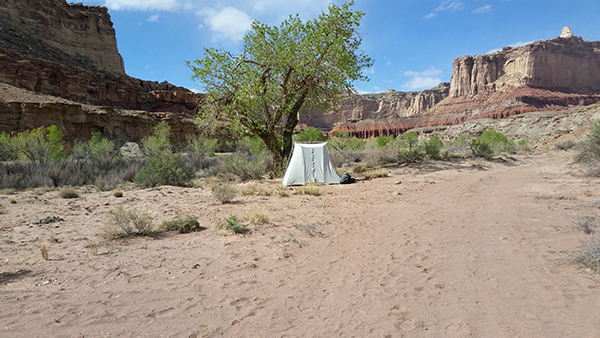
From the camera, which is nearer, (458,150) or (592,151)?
(592,151)

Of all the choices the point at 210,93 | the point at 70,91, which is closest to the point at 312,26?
the point at 210,93

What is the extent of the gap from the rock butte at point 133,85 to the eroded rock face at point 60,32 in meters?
0.17

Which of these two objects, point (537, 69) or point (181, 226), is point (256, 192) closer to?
point (181, 226)

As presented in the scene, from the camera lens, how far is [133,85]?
57.1m

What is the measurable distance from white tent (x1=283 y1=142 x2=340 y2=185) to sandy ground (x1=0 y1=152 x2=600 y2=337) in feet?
17.5

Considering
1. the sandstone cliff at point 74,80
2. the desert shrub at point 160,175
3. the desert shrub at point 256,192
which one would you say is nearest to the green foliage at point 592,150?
the desert shrub at point 256,192

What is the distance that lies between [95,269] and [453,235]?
5.38m

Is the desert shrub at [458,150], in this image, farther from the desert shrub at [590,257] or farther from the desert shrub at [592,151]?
the desert shrub at [590,257]

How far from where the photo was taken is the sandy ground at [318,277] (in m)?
2.72

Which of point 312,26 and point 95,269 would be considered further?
point 312,26

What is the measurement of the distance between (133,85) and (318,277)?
6397cm

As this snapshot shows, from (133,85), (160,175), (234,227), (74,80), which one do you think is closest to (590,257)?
(234,227)

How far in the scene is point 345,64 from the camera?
46.1 feet

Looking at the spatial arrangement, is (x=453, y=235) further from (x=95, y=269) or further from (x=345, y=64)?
(x=345, y=64)
